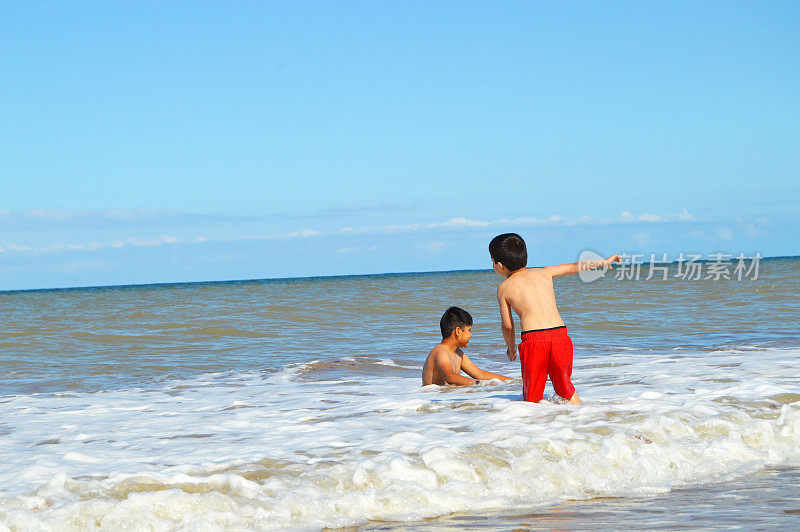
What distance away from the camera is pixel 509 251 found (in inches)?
202

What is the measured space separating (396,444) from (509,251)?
158cm

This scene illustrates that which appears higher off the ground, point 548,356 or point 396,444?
point 548,356

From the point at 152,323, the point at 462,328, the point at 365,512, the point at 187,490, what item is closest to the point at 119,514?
the point at 187,490

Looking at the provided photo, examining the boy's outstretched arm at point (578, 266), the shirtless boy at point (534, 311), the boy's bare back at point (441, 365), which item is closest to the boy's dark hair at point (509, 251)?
the shirtless boy at point (534, 311)

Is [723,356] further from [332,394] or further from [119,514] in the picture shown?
[119,514]

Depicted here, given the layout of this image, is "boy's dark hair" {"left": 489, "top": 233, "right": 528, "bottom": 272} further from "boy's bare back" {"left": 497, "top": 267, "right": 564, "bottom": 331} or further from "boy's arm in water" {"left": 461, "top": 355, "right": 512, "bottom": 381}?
"boy's arm in water" {"left": 461, "top": 355, "right": 512, "bottom": 381}

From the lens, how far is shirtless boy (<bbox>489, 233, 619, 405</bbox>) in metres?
4.98

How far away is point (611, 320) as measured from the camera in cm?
1402

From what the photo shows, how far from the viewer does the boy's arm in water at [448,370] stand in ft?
23.1

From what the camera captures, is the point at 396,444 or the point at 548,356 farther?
the point at 548,356

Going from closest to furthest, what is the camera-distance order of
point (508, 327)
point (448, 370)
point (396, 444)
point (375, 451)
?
point (375, 451) < point (396, 444) < point (508, 327) < point (448, 370)

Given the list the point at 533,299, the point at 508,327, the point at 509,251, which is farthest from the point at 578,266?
the point at 508,327

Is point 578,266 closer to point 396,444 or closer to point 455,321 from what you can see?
point 396,444

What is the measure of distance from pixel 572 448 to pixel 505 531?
1.29 metres
